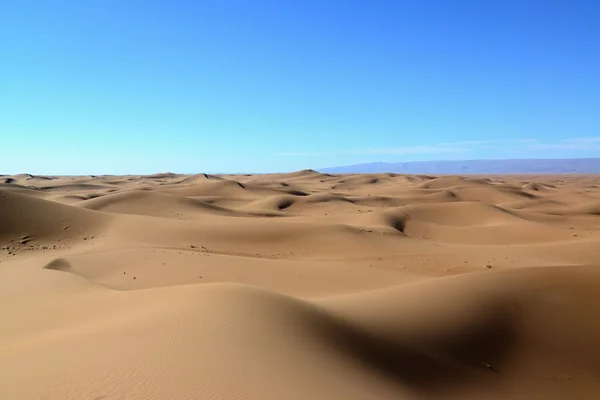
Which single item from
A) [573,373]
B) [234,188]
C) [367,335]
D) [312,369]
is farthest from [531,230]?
[234,188]

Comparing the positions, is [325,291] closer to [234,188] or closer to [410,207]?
[410,207]

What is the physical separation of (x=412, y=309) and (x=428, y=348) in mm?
918

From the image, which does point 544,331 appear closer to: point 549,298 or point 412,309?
point 549,298

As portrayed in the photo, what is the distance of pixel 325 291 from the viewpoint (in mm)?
10148

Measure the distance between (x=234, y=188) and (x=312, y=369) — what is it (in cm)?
3662

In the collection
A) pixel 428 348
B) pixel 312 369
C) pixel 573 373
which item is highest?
pixel 312 369

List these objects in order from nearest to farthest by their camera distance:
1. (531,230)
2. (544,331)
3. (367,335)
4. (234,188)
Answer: (367,335), (544,331), (531,230), (234,188)

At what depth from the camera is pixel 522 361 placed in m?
6.89

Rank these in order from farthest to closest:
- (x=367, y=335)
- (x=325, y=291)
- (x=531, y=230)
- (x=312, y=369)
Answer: (x=531, y=230) → (x=325, y=291) → (x=367, y=335) → (x=312, y=369)

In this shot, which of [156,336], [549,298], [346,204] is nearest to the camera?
[156,336]

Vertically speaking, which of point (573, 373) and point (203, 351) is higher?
point (203, 351)

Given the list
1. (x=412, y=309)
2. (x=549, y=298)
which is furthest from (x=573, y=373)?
(x=412, y=309)

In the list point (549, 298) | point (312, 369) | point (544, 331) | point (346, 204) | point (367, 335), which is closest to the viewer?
point (312, 369)

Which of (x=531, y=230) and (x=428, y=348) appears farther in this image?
(x=531, y=230)
